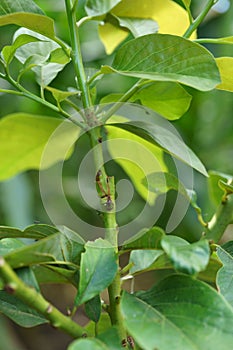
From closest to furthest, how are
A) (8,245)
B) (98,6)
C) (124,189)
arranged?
(8,245), (98,6), (124,189)

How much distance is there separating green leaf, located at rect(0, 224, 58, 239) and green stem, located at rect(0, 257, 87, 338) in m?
0.09

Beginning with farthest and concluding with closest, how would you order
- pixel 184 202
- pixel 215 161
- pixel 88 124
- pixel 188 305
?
pixel 215 161 → pixel 184 202 → pixel 88 124 → pixel 188 305

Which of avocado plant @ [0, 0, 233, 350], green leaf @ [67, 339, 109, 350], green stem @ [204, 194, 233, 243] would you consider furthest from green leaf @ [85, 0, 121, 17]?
green leaf @ [67, 339, 109, 350]

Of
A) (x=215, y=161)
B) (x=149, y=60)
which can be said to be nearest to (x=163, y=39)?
(x=149, y=60)

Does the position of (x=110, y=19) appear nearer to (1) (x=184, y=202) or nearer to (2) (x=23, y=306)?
(1) (x=184, y=202)

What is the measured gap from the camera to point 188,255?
0.32 meters

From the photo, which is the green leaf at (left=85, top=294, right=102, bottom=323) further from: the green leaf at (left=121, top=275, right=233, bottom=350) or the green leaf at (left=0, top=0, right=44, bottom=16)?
the green leaf at (left=0, top=0, right=44, bottom=16)

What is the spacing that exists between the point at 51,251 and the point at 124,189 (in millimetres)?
334

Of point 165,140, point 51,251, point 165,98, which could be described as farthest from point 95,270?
point 165,98

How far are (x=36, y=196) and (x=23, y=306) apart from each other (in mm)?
970

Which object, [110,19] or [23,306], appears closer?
[23,306]

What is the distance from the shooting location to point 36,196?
54.6 inches

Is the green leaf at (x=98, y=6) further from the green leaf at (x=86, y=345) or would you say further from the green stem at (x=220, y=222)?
the green leaf at (x=86, y=345)

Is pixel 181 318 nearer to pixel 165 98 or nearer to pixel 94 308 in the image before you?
pixel 94 308
